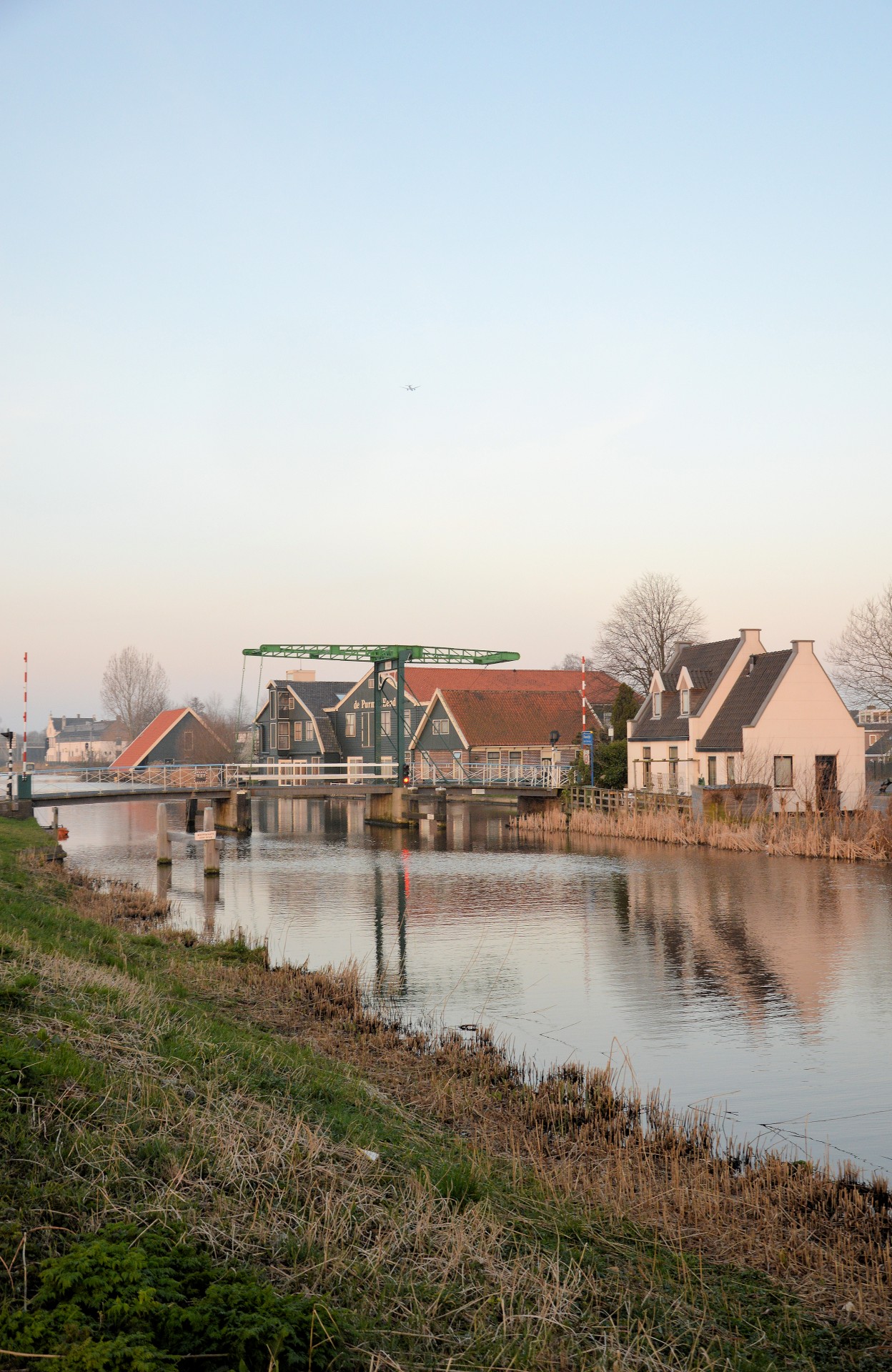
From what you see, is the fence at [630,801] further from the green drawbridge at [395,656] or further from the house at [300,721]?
the house at [300,721]

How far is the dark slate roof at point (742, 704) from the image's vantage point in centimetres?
3428

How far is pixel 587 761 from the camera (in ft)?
139

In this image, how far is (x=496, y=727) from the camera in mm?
52281

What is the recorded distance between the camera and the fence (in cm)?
3353

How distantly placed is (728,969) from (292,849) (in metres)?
19.4

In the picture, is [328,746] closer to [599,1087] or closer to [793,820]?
[793,820]

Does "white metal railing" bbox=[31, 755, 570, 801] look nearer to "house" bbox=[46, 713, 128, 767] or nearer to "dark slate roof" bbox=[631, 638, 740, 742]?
"dark slate roof" bbox=[631, 638, 740, 742]

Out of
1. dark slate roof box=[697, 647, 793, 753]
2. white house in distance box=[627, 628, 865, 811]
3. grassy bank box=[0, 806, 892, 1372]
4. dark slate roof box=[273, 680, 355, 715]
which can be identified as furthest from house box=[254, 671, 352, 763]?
grassy bank box=[0, 806, 892, 1372]

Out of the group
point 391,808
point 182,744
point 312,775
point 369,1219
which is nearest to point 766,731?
point 391,808

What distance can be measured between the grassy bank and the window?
27.1 metres

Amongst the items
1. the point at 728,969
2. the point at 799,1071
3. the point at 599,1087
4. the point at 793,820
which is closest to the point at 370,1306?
the point at 599,1087

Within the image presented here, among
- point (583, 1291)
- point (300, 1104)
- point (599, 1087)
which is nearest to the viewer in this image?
point (583, 1291)

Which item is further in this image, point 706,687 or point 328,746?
point 328,746

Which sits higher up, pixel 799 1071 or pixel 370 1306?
pixel 370 1306
